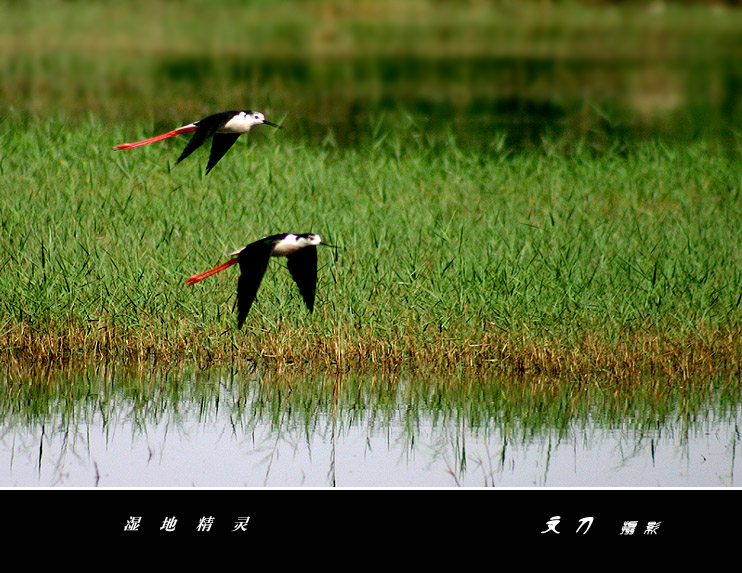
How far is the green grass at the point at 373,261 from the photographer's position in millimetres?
6121

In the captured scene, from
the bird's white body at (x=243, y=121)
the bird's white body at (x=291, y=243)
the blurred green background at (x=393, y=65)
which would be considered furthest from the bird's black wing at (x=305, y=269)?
the blurred green background at (x=393, y=65)

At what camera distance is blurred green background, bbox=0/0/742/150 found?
44.1 ft

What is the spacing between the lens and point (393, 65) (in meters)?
21.5

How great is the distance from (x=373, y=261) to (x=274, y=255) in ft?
5.59

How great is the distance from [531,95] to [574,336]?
11.4 m

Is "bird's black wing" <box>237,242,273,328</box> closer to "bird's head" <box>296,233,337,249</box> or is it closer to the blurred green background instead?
"bird's head" <box>296,233,337,249</box>

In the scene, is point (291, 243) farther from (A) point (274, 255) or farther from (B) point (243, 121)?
(B) point (243, 121)

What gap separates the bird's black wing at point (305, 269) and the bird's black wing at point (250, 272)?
1.03 ft

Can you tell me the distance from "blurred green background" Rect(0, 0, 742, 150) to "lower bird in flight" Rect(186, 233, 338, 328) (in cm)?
588

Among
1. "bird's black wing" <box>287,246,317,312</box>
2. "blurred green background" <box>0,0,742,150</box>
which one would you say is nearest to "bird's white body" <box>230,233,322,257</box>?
"bird's black wing" <box>287,246,317,312</box>

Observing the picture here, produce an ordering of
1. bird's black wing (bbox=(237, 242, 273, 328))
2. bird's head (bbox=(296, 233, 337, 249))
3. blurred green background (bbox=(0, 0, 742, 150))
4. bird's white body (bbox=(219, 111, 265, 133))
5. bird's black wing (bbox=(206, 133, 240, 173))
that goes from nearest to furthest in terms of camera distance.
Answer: bird's black wing (bbox=(237, 242, 273, 328)) < bird's head (bbox=(296, 233, 337, 249)) < bird's white body (bbox=(219, 111, 265, 133)) < bird's black wing (bbox=(206, 133, 240, 173)) < blurred green background (bbox=(0, 0, 742, 150))

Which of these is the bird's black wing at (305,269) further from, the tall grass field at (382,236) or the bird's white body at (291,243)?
the tall grass field at (382,236)

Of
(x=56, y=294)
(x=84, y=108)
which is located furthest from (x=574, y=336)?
(x=84, y=108)

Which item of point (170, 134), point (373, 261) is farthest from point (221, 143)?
point (373, 261)
